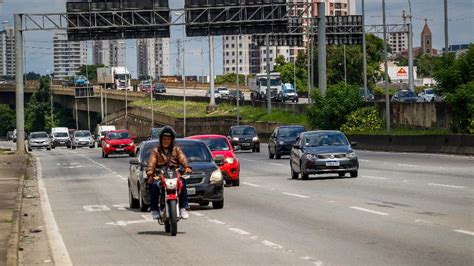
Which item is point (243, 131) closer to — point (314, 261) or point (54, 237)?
point (54, 237)

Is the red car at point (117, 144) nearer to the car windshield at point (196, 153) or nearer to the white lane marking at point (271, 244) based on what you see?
the car windshield at point (196, 153)

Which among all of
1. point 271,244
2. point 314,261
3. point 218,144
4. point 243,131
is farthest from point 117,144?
point 314,261

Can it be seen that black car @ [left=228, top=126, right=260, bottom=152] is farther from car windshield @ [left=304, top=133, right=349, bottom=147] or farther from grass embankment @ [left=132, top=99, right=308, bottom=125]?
car windshield @ [left=304, top=133, right=349, bottom=147]

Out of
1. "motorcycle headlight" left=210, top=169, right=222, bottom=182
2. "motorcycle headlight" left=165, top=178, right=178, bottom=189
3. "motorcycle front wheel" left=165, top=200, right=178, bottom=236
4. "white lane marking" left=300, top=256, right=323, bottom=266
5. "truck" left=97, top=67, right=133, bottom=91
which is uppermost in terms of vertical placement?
"truck" left=97, top=67, right=133, bottom=91

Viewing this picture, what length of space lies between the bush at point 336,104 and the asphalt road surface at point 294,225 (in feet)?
136

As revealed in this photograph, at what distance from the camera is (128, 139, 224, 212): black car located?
2466 cm

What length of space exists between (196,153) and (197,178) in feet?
4.16

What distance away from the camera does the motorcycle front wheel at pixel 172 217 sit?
1873 centimetres

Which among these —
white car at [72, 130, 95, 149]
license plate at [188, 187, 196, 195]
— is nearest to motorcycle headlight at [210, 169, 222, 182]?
license plate at [188, 187, 196, 195]

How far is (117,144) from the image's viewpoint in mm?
72500

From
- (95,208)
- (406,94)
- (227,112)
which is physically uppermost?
(406,94)

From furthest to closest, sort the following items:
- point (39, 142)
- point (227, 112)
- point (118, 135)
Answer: point (227, 112) < point (39, 142) < point (118, 135)

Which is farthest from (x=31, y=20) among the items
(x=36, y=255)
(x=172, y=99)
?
(x=172, y=99)

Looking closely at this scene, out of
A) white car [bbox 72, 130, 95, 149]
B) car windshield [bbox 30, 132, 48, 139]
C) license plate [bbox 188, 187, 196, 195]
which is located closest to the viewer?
license plate [bbox 188, 187, 196, 195]
